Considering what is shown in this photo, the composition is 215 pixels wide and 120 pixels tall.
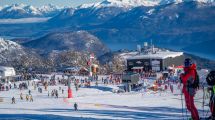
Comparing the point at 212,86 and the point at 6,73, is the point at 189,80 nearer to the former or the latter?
the point at 212,86

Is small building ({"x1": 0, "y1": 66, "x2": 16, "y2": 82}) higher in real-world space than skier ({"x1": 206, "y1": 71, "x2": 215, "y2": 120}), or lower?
higher

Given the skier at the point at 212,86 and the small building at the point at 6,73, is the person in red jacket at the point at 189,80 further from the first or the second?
the small building at the point at 6,73

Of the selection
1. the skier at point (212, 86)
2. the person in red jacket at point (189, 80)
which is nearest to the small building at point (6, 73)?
Answer: the person in red jacket at point (189, 80)

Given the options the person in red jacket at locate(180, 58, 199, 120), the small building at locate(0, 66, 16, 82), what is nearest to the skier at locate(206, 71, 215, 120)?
the person in red jacket at locate(180, 58, 199, 120)

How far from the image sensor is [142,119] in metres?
21.5

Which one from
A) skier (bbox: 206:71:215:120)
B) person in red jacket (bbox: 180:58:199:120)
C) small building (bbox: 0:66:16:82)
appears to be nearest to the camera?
skier (bbox: 206:71:215:120)

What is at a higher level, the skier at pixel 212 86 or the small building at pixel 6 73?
the small building at pixel 6 73

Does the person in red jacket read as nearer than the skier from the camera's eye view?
No

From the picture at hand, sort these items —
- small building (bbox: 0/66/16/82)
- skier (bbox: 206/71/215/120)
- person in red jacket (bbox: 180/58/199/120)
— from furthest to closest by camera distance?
small building (bbox: 0/66/16/82), person in red jacket (bbox: 180/58/199/120), skier (bbox: 206/71/215/120)

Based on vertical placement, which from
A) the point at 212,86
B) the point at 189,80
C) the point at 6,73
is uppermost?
the point at 6,73

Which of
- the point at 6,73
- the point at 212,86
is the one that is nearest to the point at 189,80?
the point at 212,86

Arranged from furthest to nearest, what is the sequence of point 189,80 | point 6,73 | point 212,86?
1. point 6,73
2. point 189,80
3. point 212,86

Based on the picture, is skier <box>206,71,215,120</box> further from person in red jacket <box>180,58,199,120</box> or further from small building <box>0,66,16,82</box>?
small building <box>0,66,16,82</box>

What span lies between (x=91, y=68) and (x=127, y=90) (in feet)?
77.5
